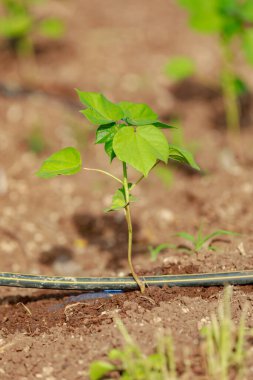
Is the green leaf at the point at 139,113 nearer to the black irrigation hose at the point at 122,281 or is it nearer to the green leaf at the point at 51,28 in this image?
the black irrigation hose at the point at 122,281

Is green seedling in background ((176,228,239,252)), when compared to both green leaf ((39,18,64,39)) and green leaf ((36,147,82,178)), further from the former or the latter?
green leaf ((39,18,64,39))

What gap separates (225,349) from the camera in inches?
72.4

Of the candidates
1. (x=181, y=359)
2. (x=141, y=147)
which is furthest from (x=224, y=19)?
(x=181, y=359)

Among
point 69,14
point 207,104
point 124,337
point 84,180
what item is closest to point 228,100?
point 207,104

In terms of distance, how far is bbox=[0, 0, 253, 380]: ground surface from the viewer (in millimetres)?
2182

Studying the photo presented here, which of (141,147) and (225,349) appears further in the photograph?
(141,147)

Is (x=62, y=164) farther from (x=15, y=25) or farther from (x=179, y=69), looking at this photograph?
(x=15, y=25)

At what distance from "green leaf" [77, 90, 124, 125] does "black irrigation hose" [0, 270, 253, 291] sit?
0.61m

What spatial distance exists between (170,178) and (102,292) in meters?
1.68

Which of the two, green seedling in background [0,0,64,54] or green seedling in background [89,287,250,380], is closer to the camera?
green seedling in background [89,287,250,380]

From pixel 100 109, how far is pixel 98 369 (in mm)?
834

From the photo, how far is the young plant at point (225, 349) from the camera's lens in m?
1.83

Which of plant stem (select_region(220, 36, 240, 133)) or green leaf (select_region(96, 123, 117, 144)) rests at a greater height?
plant stem (select_region(220, 36, 240, 133))

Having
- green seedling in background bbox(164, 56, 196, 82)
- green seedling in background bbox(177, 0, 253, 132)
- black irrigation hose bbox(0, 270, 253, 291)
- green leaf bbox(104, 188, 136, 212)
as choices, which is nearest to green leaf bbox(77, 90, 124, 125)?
green leaf bbox(104, 188, 136, 212)
